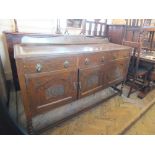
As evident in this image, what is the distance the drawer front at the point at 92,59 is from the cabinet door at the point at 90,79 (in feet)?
0.16

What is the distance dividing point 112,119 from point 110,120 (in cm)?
4

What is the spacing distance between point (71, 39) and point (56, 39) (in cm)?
23

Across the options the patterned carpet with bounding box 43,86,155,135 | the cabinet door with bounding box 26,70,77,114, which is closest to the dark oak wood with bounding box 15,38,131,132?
the cabinet door with bounding box 26,70,77,114

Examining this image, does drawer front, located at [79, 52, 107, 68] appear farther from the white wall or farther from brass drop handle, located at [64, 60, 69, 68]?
the white wall

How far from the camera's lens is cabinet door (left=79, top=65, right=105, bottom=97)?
139 centimetres

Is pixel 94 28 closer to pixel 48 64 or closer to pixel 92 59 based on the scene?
pixel 92 59

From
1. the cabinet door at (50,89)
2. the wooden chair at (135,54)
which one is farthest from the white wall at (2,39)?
the wooden chair at (135,54)

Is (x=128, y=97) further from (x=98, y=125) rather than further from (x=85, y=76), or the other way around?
(x=85, y=76)

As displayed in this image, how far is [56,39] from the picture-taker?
160 centimetres

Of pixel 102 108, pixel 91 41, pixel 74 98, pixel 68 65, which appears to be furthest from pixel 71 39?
pixel 102 108

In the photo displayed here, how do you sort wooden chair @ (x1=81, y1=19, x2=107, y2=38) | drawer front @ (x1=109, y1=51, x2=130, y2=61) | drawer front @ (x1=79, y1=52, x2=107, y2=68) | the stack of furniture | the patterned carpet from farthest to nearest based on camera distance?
1. wooden chair @ (x1=81, y1=19, x2=107, y2=38)
2. the stack of furniture
3. drawer front @ (x1=109, y1=51, x2=130, y2=61)
4. the patterned carpet
5. drawer front @ (x1=79, y1=52, x2=107, y2=68)

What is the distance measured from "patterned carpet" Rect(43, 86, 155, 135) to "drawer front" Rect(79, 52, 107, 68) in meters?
0.71

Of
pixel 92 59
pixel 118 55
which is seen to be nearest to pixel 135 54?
pixel 118 55

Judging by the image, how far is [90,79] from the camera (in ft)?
4.86
